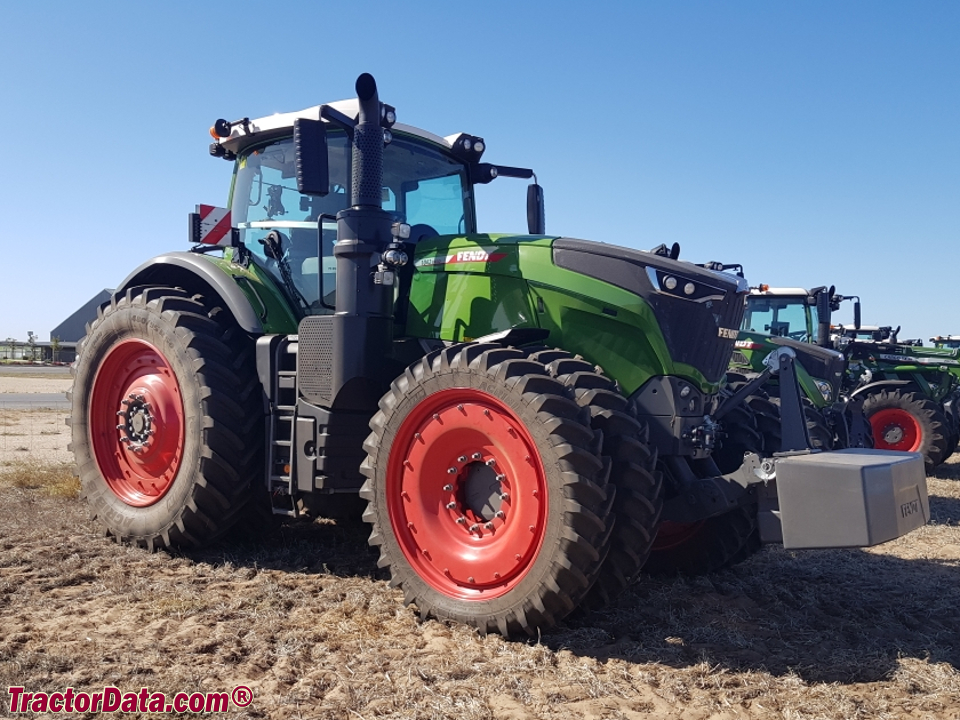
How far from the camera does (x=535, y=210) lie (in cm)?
570

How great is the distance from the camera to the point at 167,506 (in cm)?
500

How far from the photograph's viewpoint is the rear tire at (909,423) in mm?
11141

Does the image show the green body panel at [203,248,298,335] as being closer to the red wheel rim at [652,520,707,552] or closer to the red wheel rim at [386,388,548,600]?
the red wheel rim at [386,388,548,600]

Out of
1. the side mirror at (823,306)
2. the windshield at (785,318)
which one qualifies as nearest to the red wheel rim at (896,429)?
the windshield at (785,318)

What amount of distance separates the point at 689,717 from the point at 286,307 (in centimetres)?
336

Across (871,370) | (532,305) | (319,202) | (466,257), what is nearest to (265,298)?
(319,202)

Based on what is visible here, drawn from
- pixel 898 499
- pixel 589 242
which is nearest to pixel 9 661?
pixel 589 242

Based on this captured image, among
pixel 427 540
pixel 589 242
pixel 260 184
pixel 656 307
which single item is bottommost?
pixel 427 540

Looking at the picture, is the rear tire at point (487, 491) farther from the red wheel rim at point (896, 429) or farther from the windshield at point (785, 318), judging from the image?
the red wheel rim at point (896, 429)

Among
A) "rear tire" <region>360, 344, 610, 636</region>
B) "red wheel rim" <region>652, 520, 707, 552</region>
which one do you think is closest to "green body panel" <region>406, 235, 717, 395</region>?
"rear tire" <region>360, 344, 610, 636</region>

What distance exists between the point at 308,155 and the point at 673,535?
2947 millimetres

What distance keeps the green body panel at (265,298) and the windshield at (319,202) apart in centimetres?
7

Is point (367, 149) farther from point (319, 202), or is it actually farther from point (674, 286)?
point (674, 286)

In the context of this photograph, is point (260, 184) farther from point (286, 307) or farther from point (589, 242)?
point (589, 242)
